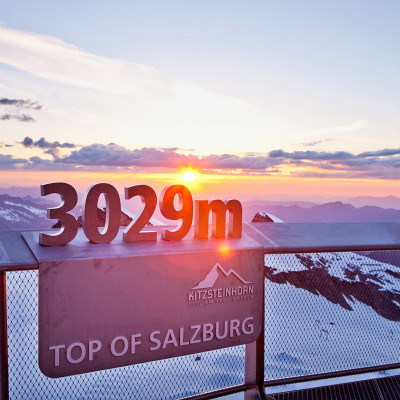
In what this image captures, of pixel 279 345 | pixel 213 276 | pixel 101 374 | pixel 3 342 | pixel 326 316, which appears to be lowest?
pixel 101 374

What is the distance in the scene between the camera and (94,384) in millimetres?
5531

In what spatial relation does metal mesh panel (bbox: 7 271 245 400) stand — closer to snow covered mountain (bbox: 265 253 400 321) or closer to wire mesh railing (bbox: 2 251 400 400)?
wire mesh railing (bbox: 2 251 400 400)

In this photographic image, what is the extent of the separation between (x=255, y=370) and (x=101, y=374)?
2.31m

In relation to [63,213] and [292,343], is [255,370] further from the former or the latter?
[63,213]

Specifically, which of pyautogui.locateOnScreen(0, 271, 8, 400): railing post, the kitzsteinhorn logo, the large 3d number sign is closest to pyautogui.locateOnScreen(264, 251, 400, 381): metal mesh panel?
the kitzsteinhorn logo

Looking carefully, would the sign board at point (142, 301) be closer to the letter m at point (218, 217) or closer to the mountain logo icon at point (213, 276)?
the mountain logo icon at point (213, 276)

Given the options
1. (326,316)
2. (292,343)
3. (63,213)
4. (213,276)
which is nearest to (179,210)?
(213,276)

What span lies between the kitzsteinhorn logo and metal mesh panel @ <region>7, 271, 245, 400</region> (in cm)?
106

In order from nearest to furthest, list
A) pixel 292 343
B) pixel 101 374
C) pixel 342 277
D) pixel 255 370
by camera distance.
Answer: pixel 255 370
pixel 101 374
pixel 342 277
pixel 292 343

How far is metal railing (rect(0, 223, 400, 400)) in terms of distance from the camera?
4.19 meters

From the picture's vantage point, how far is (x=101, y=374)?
5.61m

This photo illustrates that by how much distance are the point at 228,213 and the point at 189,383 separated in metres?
2.40

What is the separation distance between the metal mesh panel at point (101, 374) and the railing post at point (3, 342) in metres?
0.13

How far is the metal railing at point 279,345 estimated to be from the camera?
165 inches
